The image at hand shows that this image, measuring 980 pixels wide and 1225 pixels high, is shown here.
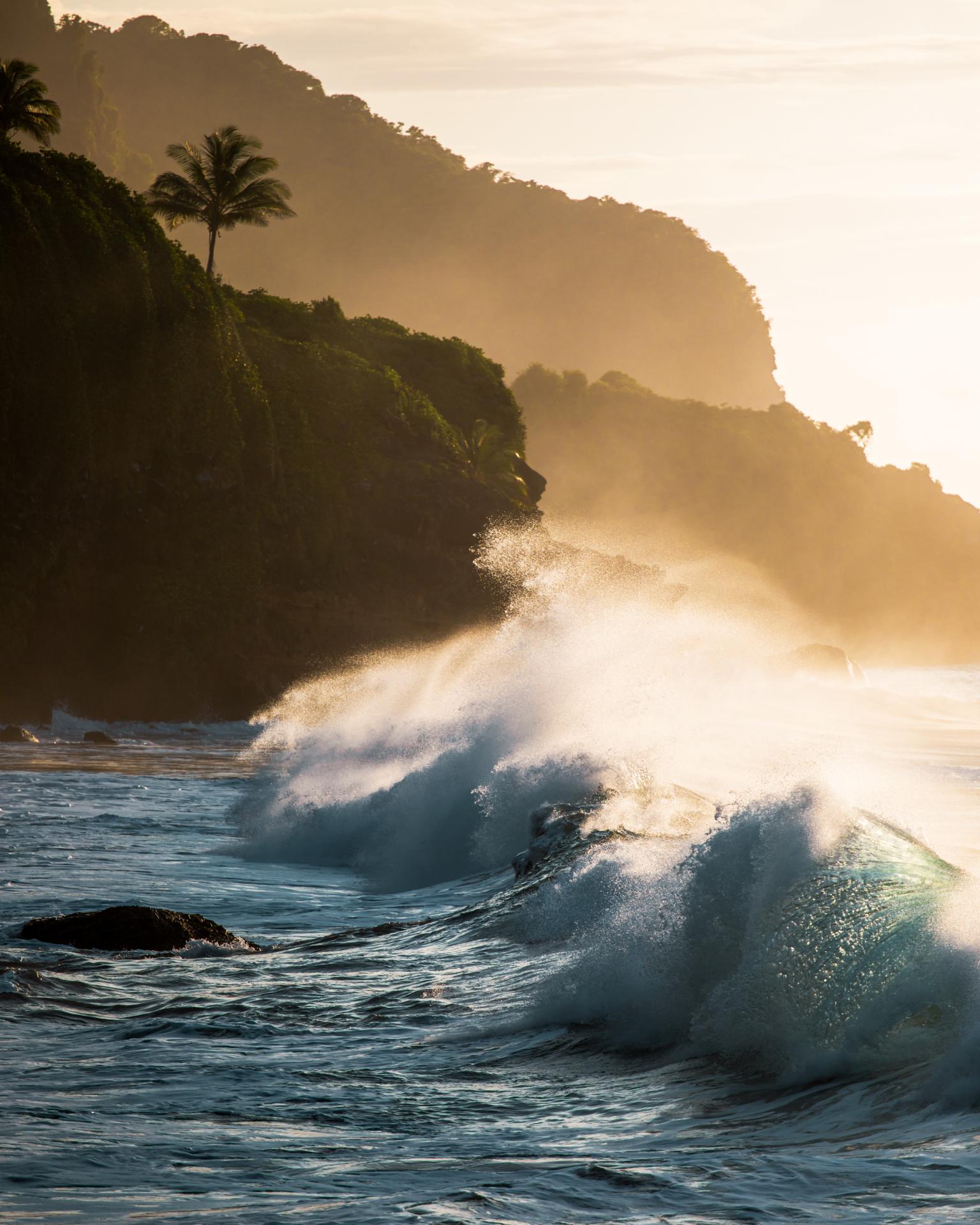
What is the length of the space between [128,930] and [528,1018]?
10.6 feet

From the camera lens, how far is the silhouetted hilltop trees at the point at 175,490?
3544cm

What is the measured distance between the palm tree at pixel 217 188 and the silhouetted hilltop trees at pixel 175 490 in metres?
A: 3.89

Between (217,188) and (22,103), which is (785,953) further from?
(217,188)

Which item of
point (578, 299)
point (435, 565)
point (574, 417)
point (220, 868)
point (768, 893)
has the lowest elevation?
point (220, 868)

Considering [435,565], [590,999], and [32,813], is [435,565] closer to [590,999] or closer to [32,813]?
[32,813]

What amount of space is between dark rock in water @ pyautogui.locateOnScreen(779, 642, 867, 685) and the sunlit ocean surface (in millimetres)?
47751

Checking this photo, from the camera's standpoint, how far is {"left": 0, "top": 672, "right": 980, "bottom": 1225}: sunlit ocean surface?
441 centimetres

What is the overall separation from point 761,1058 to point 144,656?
35120mm

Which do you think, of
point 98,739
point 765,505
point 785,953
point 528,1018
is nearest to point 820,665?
point 98,739

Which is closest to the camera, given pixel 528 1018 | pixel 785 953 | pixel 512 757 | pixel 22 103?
pixel 785 953

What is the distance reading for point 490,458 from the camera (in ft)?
192

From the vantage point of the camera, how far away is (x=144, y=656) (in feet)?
128

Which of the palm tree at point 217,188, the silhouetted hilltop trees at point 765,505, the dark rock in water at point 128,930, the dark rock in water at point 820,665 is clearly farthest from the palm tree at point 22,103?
the silhouetted hilltop trees at point 765,505

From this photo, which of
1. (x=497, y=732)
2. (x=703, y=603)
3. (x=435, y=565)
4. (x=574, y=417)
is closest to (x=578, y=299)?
(x=574, y=417)
